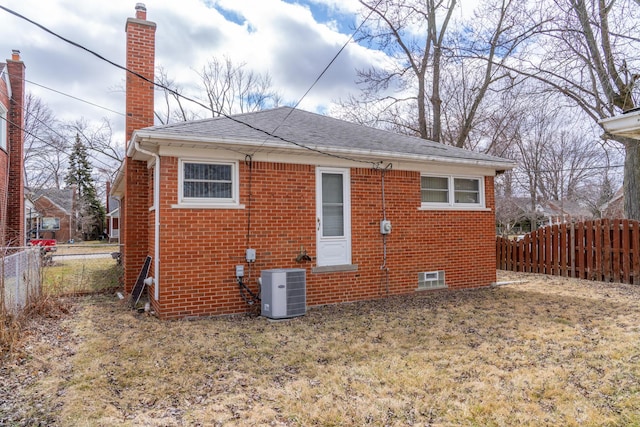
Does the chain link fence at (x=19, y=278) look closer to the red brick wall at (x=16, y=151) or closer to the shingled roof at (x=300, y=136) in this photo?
the shingled roof at (x=300, y=136)

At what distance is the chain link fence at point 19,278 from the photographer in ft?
17.2

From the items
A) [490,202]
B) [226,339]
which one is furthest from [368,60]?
[226,339]

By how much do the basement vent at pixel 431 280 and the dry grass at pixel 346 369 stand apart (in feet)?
5.14

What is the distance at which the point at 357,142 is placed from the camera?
7.91m

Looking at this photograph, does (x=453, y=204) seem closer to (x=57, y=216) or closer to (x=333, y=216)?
(x=333, y=216)

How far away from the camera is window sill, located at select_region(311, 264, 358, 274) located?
24.0 feet

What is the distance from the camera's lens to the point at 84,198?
40312 millimetres

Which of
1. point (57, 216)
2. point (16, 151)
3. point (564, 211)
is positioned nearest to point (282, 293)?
point (16, 151)

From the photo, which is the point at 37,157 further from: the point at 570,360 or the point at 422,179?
the point at 570,360

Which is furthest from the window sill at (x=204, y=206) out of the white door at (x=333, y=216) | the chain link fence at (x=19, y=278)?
the chain link fence at (x=19, y=278)

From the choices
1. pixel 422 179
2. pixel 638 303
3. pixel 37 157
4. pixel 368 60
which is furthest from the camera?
pixel 37 157

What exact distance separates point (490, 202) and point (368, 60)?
11.5m

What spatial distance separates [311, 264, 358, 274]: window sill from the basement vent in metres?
1.70

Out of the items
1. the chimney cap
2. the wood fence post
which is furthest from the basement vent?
the chimney cap
